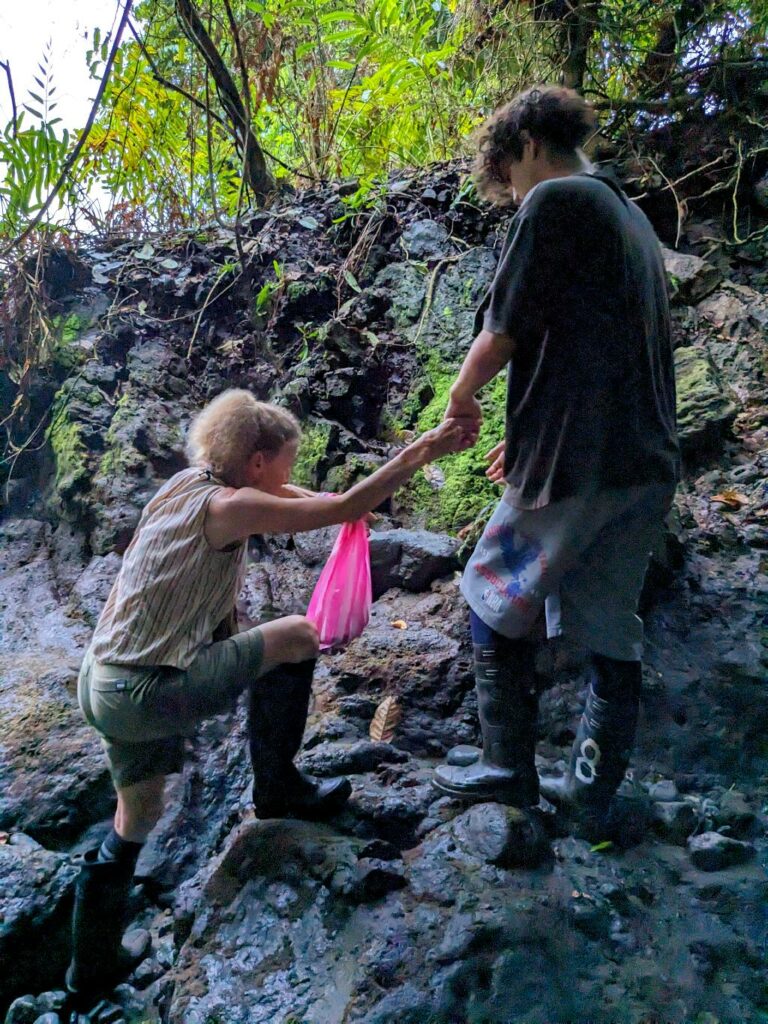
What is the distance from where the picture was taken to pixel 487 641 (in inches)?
66.0

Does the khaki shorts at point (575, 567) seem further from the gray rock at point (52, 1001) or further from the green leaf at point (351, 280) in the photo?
the green leaf at point (351, 280)

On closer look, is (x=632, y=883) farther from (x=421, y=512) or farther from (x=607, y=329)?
(x=421, y=512)

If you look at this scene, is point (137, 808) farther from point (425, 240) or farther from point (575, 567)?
point (425, 240)

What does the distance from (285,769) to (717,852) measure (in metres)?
1.02

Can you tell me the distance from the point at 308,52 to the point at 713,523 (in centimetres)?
266

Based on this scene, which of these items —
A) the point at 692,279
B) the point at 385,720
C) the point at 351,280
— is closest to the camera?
the point at 385,720

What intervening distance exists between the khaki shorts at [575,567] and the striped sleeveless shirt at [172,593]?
62 centimetres

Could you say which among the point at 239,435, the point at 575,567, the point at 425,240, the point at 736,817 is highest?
the point at 425,240

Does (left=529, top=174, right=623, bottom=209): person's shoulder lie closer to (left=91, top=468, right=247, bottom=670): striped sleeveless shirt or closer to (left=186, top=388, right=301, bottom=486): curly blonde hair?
(left=186, top=388, right=301, bottom=486): curly blonde hair

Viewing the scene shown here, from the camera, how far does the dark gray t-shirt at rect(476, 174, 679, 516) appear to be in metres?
1.44

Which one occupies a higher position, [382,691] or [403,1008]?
[382,691]

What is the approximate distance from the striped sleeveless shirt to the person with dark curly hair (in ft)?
2.01

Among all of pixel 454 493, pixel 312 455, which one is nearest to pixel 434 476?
pixel 454 493

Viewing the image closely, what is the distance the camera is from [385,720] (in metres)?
2.07
